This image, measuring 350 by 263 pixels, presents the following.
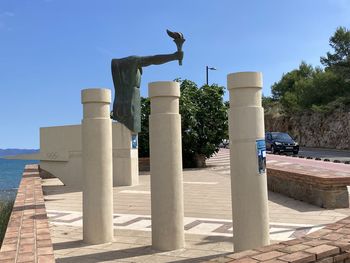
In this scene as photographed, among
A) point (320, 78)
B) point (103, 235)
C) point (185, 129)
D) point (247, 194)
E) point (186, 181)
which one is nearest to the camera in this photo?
point (247, 194)

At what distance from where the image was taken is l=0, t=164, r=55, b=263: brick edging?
4.37 metres

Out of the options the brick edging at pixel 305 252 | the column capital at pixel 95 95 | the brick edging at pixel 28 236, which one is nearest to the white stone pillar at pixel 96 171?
the column capital at pixel 95 95

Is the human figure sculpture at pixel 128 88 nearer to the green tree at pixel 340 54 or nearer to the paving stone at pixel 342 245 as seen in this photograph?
the paving stone at pixel 342 245

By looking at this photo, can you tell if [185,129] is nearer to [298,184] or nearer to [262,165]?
[298,184]

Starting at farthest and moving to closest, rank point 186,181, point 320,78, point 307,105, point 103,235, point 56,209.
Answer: point 307,105, point 320,78, point 186,181, point 56,209, point 103,235

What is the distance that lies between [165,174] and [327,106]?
4053 cm

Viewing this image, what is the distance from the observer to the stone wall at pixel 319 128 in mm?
41906

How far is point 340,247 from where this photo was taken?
3809 millimetres

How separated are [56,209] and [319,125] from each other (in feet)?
132

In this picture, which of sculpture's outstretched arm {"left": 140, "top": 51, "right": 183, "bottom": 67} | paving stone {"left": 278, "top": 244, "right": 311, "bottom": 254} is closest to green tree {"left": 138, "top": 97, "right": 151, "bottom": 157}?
sculpture's outstretched arm {"left": 140, "top": 51, "right": 183, "bottom": 67}

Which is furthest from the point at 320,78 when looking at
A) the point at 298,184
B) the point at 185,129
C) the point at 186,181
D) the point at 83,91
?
the point at 83,91

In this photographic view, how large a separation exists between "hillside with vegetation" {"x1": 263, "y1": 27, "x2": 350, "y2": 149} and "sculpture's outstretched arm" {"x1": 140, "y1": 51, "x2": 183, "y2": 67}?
103 ft

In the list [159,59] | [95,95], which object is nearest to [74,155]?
[159,59]

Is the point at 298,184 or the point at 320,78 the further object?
the point at 320,78
